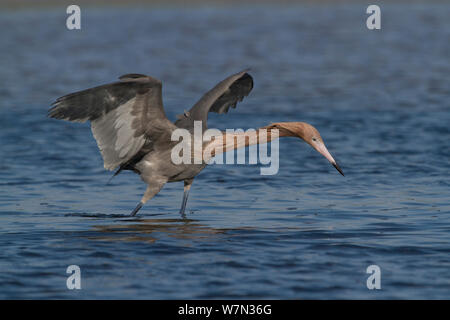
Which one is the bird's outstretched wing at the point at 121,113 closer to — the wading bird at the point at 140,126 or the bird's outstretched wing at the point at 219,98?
the wading bird at the point at 140,126

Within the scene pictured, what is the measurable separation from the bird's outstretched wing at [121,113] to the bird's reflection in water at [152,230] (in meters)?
0.79

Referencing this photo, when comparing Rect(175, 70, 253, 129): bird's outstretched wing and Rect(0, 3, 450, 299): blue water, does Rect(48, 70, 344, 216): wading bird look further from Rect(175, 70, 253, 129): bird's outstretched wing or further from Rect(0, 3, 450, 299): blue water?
Rect(0, 3, 450, 299): blue water

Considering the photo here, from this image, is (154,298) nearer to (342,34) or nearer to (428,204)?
(428,204)

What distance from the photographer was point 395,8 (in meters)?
41.0

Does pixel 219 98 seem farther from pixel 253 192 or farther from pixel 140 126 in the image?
pixel 140 126

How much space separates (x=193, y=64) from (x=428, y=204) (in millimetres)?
15093

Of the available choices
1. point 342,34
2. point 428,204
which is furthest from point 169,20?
point 428,204

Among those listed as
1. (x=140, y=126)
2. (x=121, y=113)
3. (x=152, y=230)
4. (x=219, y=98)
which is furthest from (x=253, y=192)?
(x=121, y=113)

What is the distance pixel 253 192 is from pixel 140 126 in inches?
103

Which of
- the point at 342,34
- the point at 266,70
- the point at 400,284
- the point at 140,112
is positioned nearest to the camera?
the point at 400,284

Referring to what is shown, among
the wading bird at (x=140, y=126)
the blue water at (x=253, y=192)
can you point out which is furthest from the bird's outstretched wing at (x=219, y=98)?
the blue water at (x=253, y=192)

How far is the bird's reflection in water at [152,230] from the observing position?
938cm

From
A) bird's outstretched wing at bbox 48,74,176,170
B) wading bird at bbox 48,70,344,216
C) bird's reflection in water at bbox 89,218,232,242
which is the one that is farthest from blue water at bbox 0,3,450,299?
bird's outstretched wing at bbox 48,74,176,170

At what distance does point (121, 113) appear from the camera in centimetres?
954
